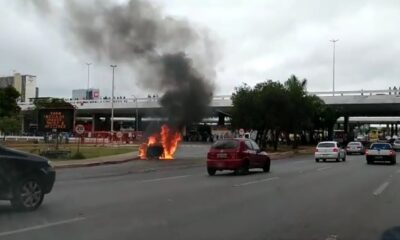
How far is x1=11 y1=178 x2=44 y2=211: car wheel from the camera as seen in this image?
1168 cm

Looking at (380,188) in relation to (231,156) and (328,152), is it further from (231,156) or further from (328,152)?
(328,152)

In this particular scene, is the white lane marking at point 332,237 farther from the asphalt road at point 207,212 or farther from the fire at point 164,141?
the fire at point 164,141

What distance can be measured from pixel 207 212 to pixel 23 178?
147 inches

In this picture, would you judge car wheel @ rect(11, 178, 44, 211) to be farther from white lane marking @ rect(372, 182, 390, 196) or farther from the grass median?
the grass median

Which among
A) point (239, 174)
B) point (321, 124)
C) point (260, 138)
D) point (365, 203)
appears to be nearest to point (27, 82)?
point (321, 124)

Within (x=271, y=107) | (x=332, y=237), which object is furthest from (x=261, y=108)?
(x=332, y=237)

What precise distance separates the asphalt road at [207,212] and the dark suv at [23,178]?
29 cm

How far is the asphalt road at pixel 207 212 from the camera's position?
9.55m

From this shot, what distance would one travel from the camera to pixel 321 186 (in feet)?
62.4

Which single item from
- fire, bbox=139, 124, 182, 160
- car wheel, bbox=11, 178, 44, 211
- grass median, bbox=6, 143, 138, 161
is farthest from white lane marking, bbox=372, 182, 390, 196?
fire, bbox=139, 124, 182, 160

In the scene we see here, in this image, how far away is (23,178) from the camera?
1177 centimetres

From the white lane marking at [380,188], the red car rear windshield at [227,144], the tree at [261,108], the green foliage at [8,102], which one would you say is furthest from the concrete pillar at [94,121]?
the white lane marking at [380,188]

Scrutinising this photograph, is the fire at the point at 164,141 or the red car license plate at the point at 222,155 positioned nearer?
the red car license plate at the point at 222,155

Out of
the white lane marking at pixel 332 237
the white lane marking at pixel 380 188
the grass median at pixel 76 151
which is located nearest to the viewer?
the white lane marking at pixel 332 237
